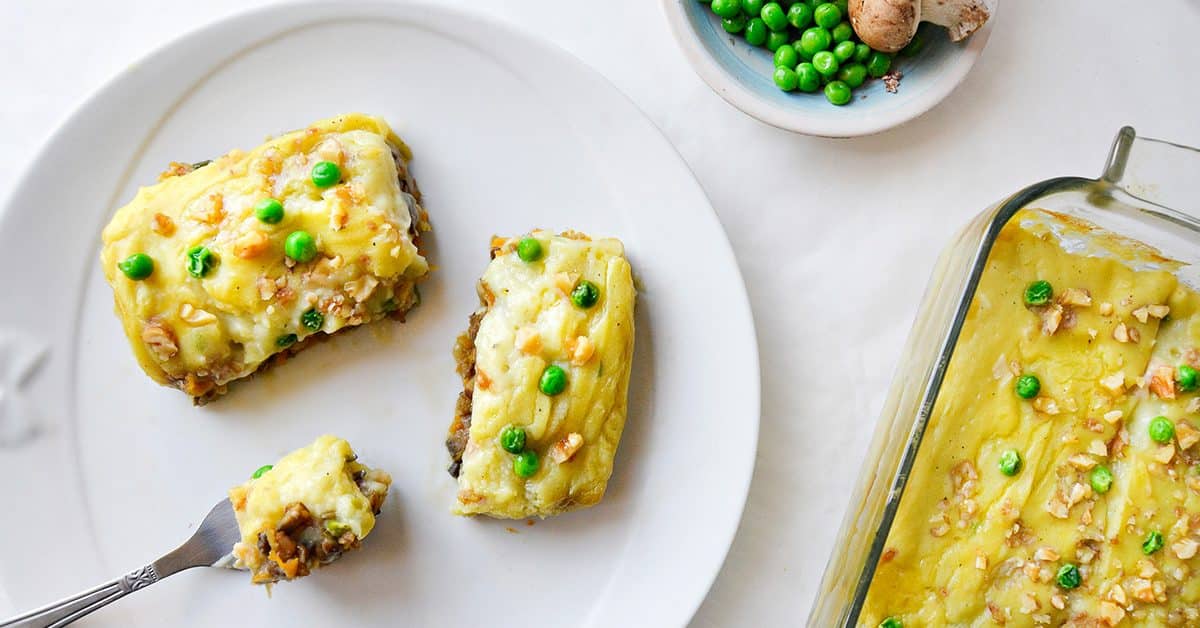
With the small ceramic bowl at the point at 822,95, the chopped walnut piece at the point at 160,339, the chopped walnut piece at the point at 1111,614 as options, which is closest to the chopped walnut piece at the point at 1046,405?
the chopped walnut piece at the point at 1111,614

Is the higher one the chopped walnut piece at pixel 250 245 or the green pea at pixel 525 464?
the chopped walnut piece at pixel 250 245

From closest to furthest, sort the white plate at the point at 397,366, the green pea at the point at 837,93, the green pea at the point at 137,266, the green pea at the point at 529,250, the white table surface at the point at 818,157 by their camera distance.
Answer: the green pea at the point at 137,266 → the green pea at the point at 529,250 → the white plate at the point at 397,366 → the green pea at the point at 837,93 → the white table surface at the point at 818,157

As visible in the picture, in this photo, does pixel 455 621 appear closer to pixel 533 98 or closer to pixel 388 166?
pixel 388 166

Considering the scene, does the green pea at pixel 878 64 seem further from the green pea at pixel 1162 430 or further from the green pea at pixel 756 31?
the green pea at pixel 1162 430

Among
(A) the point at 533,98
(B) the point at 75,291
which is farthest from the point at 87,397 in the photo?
(A) the point at 533,98

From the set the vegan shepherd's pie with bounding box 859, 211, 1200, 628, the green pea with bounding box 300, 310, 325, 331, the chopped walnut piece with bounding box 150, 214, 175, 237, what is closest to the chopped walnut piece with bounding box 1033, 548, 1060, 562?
the vegan shepherd's pie with bounding box 859, 211, 1200, 628

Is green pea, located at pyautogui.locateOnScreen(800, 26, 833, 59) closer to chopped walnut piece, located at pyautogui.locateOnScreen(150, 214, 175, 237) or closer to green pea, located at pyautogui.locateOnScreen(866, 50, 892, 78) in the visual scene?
green pea, located at pyautogui.locateOnScreen(866, 50, 892, 78)

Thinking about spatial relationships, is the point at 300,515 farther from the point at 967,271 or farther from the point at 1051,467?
the point at 1051,467
